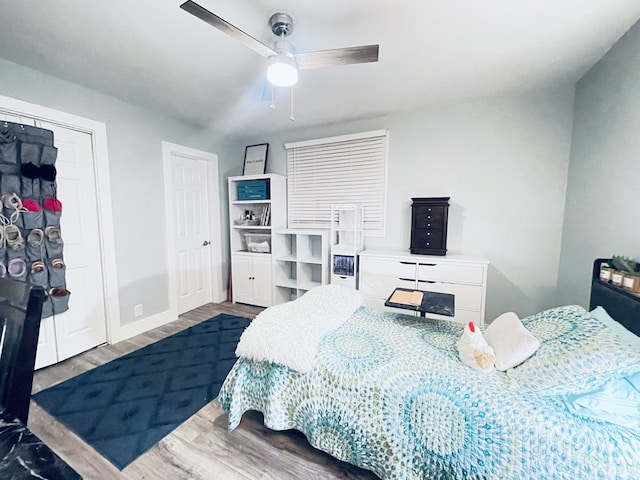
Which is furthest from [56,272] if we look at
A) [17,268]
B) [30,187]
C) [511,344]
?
[511,344]

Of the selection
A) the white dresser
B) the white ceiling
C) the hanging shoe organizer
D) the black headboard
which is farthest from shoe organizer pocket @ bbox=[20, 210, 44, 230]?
the black headboard

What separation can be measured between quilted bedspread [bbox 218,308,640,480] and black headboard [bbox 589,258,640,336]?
25.4 inches

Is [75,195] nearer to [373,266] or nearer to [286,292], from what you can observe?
[286,292]

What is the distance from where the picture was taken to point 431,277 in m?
2.58

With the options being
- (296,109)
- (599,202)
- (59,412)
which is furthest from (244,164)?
(599,202)

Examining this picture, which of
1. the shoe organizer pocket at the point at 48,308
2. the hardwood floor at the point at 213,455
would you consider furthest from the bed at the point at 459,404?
the shoe organizer pocket at the point at 48,308

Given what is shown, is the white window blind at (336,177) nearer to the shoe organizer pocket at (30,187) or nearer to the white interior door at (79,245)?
the white interior door at (79,245)

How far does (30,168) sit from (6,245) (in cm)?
61

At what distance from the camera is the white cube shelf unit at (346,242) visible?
9.71ft

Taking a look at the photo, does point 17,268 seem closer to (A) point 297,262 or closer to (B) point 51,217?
(B) point 51,217

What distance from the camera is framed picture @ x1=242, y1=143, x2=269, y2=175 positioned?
3.75 metres

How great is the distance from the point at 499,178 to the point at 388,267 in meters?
1.45

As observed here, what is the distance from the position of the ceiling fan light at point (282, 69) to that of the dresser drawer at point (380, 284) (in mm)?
2004

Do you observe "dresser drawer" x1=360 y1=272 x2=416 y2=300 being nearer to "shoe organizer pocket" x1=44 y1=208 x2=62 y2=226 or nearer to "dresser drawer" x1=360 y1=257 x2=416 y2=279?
"dresser drawer" x1=360 y1=257 x2=416 y2=279
